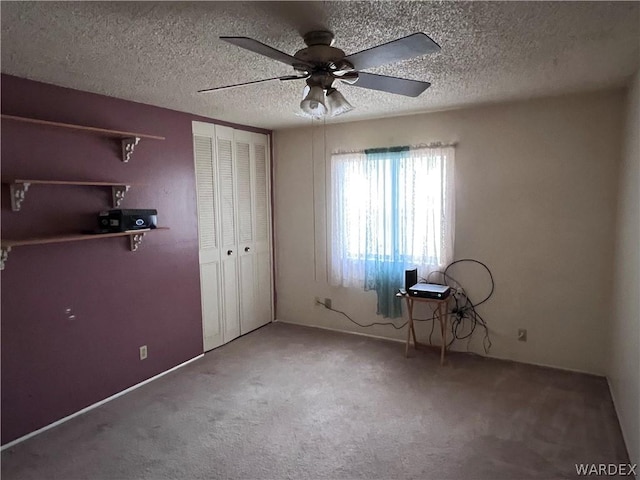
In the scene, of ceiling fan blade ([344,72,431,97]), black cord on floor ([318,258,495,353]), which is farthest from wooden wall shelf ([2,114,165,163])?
black cord on floor ([318,258,495,353])

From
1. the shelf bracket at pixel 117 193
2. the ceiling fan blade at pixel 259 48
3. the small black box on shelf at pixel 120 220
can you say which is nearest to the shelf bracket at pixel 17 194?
the small black box on shelf at pixel 120 220

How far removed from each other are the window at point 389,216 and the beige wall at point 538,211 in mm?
146

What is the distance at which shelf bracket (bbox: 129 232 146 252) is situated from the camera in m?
3.16

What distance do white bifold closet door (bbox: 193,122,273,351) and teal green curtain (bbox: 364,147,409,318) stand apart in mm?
1271

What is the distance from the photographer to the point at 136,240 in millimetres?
3193

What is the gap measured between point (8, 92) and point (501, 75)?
3.07 m

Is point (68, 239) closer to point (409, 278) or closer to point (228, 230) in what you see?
point (228, 230)

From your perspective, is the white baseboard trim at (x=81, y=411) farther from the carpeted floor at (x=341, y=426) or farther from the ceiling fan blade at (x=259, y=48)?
the ceiling fan blade at (x=259, y=48)

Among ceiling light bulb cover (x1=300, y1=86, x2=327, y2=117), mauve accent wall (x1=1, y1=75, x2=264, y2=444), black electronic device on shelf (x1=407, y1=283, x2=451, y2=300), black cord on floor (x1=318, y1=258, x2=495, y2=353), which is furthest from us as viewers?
black cord on floor (x1=318, y1=258, x2=495, y2=353)

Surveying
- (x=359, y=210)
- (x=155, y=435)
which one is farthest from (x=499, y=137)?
(x=155, y=435)

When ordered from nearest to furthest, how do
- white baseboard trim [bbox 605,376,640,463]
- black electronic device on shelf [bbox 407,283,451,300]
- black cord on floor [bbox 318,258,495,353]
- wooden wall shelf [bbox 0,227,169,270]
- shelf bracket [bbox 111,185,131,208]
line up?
white baseboard trim [bbox 605,376,640,463] → wooden wall shelf [bbox 0,227,169,270] → shelf bracket [bbox 111,185,131,208] → black electronic device on shelf [bbox 407,283,451,300] → black cord on floor [bbox 318,258,495,353]

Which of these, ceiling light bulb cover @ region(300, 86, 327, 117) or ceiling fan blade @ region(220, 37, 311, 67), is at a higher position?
ceiling fan blade @ region(220, 37, 311, 67)

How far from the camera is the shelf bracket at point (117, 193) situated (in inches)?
119

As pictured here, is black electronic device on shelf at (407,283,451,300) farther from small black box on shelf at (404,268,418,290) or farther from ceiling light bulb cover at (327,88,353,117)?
ceiling light bulb cover at (327,88,353,117)
